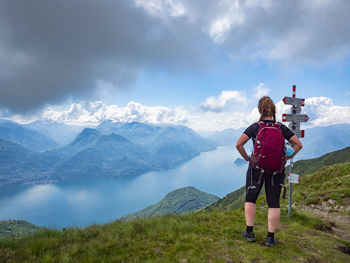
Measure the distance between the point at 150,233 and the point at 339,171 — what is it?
13.7 m

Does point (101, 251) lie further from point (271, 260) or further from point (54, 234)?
point (271, 260)

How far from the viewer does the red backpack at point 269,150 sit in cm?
344

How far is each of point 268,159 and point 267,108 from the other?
1.06 m

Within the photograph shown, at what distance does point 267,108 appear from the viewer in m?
3.75

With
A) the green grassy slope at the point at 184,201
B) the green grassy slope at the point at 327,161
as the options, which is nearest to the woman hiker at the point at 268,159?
the green grassy slope at the point at 327,161

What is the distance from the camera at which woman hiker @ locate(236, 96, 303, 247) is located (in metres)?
3.46

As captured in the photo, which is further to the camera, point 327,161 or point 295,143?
point 327,161

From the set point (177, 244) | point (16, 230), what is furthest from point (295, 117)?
point (16, 230)

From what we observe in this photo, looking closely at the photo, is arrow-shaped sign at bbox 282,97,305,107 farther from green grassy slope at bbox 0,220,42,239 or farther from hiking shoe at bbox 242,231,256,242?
green grassy slope at bbox 0,220,42,239

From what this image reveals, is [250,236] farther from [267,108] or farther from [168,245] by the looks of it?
[267,108]

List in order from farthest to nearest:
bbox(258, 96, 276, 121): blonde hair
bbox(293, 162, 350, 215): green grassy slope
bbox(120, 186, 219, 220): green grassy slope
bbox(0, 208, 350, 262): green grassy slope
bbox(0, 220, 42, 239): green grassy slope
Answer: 1. bbox(120, 186, 219, 220): green grassy slope
2. bbox(293, 162, 350, 215): green grassy slope
3. bbox(0, 220, 42, 239): green grassy slope
4. bbox(258, 96, 276, 121): blonde hair
5. bbox(0, 208, 350, 262): green grassy slope

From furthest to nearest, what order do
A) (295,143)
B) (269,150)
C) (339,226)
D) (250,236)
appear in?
(339,226)
(250,236)
(295,143)
(269,150)

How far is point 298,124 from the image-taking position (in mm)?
5648

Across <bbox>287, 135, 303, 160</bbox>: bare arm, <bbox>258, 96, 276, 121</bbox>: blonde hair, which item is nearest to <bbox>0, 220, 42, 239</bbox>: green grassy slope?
<bbox>258, 96, 276, 121</bbox>: blonde hair
